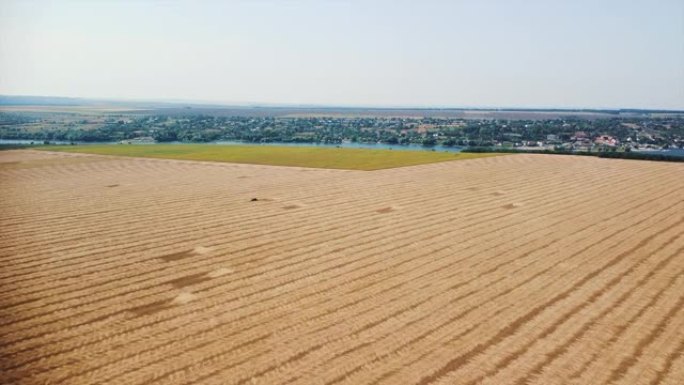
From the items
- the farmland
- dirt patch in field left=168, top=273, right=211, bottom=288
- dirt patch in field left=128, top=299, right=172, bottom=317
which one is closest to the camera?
dirt patch in field left=128, top=299, right=172, bottom=317

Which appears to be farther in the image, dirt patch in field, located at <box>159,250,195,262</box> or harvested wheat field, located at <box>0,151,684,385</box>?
dirt patch in field, located at <box>159,250,195,262</box>

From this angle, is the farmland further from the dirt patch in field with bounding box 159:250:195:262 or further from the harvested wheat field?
the dirt patch in field with bounding box 159:250:195:262

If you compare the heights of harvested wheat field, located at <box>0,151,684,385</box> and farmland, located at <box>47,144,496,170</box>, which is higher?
harvested wheat field, located at <box>0,151,684,385</box>

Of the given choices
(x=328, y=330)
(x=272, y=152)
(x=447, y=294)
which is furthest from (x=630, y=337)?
(x=272, y=152)

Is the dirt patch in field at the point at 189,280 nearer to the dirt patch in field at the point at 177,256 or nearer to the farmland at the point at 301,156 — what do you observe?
the dirt patch in field at the point at 177,256

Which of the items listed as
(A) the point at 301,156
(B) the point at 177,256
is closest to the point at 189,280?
(B) the point at 177,256

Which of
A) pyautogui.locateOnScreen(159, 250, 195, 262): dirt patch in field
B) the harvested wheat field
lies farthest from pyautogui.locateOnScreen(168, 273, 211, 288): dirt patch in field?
pyautogui.locateOnScreen(159, 250, 195, 262): dirt patch in field
